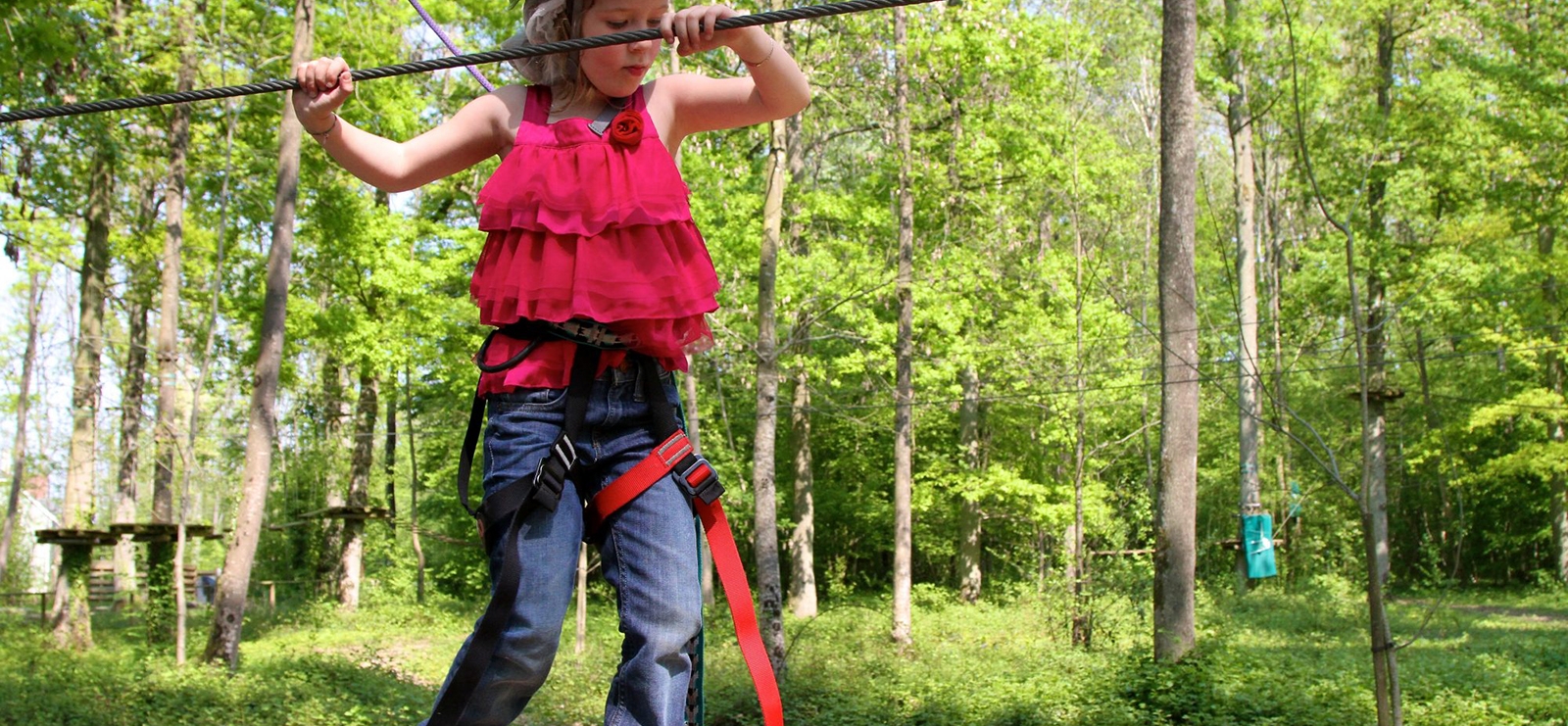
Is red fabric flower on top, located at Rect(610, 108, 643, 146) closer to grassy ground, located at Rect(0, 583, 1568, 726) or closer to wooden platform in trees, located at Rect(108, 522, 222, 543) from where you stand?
grassy ground, located at Rect(0, 583, 1568, 726)

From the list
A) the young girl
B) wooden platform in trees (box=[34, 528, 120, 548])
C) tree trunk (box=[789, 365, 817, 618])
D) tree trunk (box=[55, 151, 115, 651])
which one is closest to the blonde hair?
the young girl

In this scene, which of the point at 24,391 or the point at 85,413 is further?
the point at 85,413

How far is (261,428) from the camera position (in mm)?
13141

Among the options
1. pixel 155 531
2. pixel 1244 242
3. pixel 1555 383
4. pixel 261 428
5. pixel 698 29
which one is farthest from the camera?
pixel 1555 383

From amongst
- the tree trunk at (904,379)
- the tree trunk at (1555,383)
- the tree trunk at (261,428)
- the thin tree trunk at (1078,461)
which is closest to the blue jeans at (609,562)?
the tree trunk at (261,428)

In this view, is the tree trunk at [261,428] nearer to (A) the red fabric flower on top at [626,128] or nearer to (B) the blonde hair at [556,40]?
(B) the blonde hair at [556,40]

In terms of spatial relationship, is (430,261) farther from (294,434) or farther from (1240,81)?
(1240,81)

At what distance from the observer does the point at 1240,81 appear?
23156 mm

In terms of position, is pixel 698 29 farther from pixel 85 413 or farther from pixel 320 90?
pixel 85 413

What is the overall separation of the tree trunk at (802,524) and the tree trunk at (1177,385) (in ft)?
39.2

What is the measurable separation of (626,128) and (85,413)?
18.2 metres

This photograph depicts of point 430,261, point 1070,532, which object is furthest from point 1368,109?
point 430,261

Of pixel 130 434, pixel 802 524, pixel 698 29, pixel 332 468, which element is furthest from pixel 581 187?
pixel 332 468

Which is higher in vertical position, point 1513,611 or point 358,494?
point 358,494
